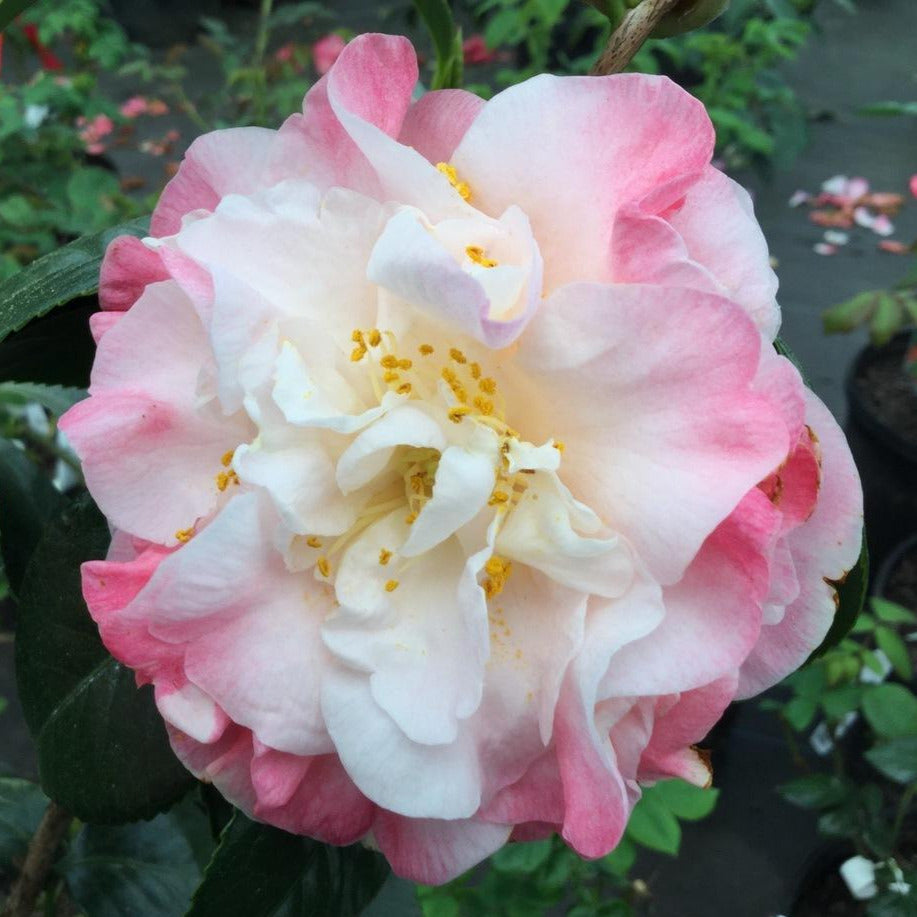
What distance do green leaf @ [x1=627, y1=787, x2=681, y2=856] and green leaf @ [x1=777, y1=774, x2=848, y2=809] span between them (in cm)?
23

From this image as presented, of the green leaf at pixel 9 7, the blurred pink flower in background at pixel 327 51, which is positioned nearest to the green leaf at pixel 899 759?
the green leaf at pixel 9 7

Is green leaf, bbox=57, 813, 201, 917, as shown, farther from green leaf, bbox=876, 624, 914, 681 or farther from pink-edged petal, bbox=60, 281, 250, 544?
green leaf, bbox=876, 624, 914, 681

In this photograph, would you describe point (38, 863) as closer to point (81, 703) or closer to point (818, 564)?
point (81, 703)

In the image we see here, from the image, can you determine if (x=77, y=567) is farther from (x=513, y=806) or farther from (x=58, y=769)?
(x=513, y=806)

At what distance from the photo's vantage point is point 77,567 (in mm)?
481

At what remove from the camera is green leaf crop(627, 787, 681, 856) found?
96 centimetres

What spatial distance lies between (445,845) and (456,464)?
0.14 m

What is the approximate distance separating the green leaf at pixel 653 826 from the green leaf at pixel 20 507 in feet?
1.88

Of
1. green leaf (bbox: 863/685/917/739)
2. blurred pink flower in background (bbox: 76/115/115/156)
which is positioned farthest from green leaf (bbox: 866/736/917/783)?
blurred pink flower in background (bbox: 76/115/115/156)

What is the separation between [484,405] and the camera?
1.24ft

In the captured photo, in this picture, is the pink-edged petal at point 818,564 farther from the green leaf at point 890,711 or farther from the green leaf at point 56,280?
the green leaf at point 890,711

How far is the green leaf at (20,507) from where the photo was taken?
0.63m

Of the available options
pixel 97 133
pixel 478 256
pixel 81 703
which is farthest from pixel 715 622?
pixel 97 133

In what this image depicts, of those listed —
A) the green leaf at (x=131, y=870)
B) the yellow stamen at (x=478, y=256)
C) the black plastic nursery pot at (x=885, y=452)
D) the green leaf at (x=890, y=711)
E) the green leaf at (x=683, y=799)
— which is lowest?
the black plastic nursery pot at (x=885, y=452)
